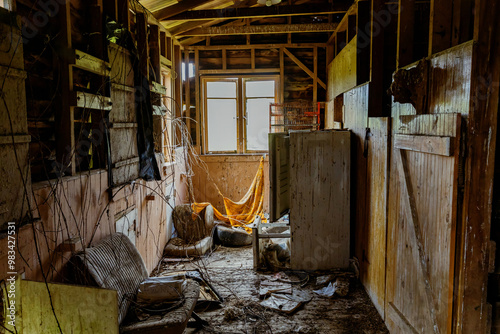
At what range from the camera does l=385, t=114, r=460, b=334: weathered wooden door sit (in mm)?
2203

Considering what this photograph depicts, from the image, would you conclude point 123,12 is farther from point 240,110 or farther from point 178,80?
point 240,110

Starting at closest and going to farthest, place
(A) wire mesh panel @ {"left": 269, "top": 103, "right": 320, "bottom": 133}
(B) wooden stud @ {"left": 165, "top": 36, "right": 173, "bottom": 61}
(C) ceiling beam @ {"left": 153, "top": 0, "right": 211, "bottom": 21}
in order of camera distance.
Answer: (C) ceiling beam @ {"left": 153, "top": 0, "right": 211, "bottom": 21}
(B) wooden stud @ {"left": 165, "top": 36, "right": 173, "bottom": 61}
(A) wire mesh panel @ {"left": 269, "top": 103, "right": 320, "bottom": 133}

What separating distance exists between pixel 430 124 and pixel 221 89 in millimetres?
5775

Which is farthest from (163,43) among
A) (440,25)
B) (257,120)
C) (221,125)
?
(440,25)

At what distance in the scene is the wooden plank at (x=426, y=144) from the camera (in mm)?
2168

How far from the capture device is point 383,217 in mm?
3512

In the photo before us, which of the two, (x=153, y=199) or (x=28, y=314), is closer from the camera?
(x=28, y=314)

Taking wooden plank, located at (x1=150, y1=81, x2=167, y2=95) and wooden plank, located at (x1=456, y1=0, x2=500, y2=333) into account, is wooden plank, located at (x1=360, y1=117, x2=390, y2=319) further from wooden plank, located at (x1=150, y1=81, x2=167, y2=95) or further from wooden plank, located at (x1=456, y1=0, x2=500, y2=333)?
wooden plank, located at (x1=150, y1=81, x2=167, y2=95)

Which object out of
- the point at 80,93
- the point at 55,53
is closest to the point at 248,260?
the point at 80,93

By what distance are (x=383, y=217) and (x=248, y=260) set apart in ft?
8.67

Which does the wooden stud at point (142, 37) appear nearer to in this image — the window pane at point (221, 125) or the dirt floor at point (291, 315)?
the window pane at point (221, 125)

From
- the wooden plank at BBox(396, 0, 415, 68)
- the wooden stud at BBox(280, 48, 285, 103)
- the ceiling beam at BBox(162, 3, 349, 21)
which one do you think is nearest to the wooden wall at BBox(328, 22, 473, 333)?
the wooden plank at BBox(396, 0, 415, 68)

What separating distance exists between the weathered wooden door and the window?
463cm

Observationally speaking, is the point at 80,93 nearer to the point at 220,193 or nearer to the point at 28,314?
the point at 28,314
